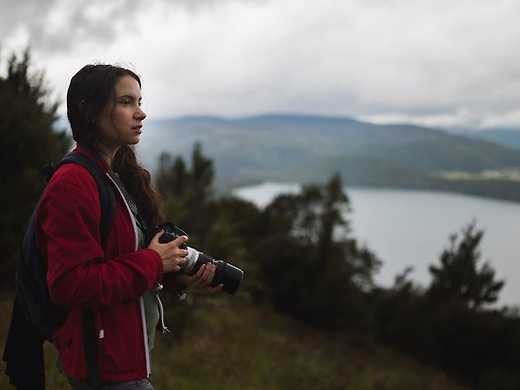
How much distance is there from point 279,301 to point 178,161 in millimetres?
12568

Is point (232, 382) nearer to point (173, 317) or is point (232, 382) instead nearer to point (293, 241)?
point (173, 317)

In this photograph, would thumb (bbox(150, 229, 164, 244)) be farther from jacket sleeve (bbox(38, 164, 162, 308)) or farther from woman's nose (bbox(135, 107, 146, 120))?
woman's nose (bbox(135, 107, 146, 120))

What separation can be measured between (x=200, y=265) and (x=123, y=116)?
68cm

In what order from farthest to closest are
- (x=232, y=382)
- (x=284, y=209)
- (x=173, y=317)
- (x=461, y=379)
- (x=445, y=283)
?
(x=284, y=209) → (x=445, y=283) → (x=461, y=379) → (x=173, y=317) → (x=232, y=382)

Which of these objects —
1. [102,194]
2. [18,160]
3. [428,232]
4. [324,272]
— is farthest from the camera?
[428,232]

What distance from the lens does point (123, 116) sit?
1.83 m

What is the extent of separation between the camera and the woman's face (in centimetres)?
182

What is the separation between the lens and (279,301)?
32219mm

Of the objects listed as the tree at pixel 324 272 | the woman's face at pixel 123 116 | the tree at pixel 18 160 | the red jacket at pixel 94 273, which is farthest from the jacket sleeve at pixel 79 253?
the tree at pixel 324 272

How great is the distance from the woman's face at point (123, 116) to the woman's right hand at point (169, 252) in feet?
1.30

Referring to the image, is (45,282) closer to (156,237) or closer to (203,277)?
(156,237)

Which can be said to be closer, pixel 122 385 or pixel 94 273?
pixel 94 273

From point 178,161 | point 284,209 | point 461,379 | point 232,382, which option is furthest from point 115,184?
point 284,209

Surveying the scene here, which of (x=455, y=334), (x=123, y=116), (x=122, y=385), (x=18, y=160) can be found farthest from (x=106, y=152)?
(x=455, y=334)
